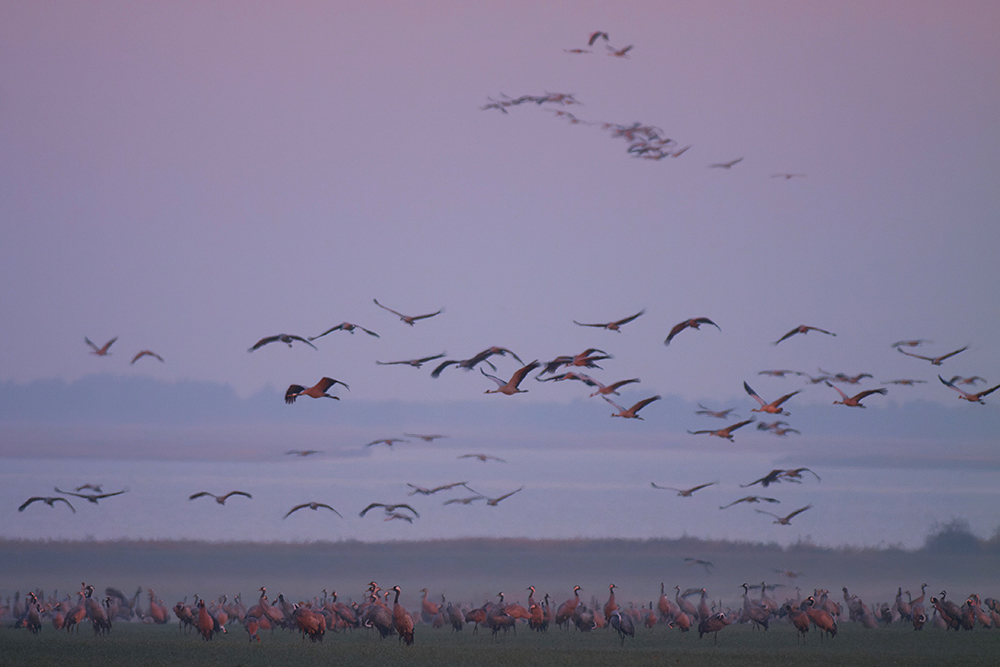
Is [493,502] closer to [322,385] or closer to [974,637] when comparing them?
[322,385]

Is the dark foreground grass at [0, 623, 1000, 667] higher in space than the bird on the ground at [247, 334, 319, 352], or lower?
lower

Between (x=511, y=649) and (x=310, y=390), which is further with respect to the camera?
(x=511, y=649)

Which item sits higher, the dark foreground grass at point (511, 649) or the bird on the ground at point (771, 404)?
the bird on the ground at point (771, 404)

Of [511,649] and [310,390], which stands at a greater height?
[310,390]

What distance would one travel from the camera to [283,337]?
30.2 m

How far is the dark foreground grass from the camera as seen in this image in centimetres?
2700

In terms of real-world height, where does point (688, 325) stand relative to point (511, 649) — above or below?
above

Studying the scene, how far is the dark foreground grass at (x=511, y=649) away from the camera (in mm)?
27000

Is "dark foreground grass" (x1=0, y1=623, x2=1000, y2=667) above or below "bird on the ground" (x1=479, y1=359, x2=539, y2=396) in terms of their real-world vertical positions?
below

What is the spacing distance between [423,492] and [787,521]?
43.1 ft

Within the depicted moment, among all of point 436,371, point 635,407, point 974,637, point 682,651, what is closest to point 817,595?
point 974,637

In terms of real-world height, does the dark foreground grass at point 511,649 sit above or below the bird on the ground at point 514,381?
below

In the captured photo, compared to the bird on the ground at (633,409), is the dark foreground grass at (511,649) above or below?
below

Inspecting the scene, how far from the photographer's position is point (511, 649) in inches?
1192
